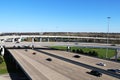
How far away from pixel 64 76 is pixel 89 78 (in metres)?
5.33

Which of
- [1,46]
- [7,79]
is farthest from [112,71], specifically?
[1,46]

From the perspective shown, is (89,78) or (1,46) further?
(1,46)

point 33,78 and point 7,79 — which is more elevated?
point 33,78

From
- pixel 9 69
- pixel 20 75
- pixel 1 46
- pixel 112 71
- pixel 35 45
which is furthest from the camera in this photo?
pixel 35 45

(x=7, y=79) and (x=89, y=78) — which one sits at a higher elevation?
(x=89, y=78)

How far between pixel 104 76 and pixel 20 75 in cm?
3245

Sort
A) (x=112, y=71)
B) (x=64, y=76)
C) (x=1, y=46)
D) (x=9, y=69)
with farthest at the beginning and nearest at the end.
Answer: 1. (x=1, y=46)
2. (x=9, y=69)
3. (x=112, y=71)
4. (x=64, y=76)

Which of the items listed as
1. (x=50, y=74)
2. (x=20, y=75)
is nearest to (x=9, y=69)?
(x=20, y=75)

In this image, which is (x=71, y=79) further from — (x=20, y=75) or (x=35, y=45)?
(x=35, y=45)

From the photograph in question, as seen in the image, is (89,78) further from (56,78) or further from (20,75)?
(20,75)

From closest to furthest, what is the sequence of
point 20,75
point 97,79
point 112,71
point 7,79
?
1. point 97,79
2. point 112,71
3. point 7,79
4. point 20,75

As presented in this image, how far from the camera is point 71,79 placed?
51.4 meters

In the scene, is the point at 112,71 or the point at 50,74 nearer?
the point at 50,74

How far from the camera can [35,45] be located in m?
160
